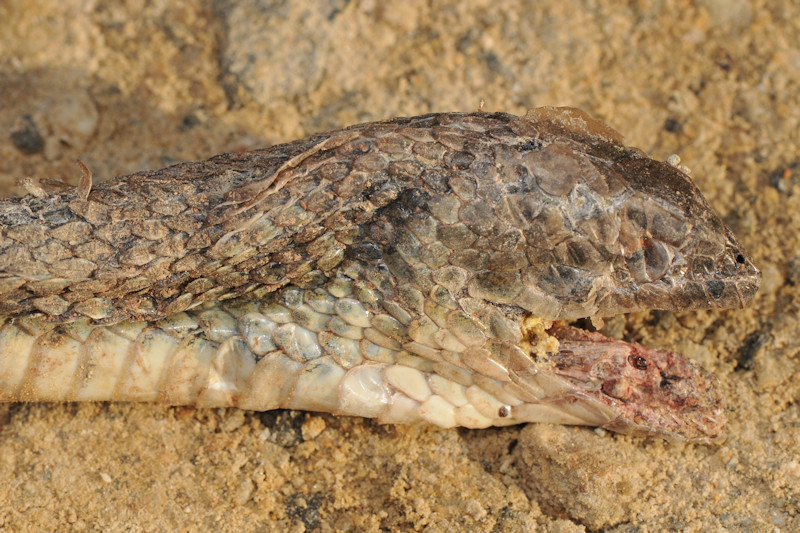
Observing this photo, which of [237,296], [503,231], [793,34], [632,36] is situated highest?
Result: [793,34]

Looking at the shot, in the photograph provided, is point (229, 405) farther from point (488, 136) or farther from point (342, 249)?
point (488, 136)

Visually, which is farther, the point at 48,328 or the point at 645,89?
the point at 645,89

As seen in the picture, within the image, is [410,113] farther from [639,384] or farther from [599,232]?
[639,384]

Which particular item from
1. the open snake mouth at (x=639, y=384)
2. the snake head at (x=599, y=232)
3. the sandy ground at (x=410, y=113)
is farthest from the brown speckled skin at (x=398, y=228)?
the sandy ground at (x=410, y=113)

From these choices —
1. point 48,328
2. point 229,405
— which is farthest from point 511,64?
point 48,328

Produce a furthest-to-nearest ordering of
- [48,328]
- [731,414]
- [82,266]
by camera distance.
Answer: [731,414], [48,328], [82,266]

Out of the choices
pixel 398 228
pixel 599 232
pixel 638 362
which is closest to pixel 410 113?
pixel 398 228

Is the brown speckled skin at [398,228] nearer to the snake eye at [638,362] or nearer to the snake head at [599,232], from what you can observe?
the snake head at [599,232]
